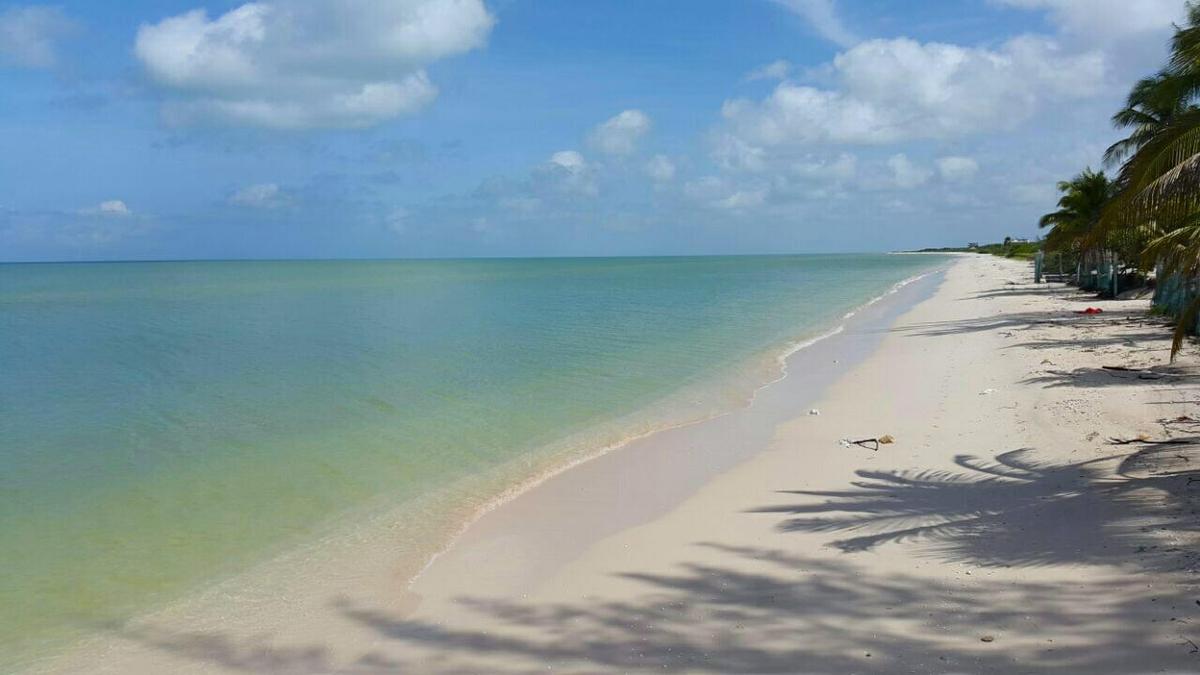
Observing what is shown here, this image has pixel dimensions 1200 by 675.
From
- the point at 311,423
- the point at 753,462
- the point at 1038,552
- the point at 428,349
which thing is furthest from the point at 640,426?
the point at 428,349

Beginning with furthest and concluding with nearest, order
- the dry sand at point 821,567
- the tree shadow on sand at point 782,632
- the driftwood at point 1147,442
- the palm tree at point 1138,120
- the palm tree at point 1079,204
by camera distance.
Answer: the palm tree at point 1079,204, the palm tree at point 1138,120, the driftwood at point 1147,442, the dry sand at point 821,567, the tree shadow on sand at point 782,632

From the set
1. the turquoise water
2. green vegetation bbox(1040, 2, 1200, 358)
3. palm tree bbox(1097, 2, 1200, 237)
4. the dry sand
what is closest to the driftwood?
the dry sand

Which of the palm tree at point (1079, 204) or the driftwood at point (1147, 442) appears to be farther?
the palm tree at point (1079, 204)

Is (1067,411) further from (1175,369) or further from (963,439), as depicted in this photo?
(1175,369)

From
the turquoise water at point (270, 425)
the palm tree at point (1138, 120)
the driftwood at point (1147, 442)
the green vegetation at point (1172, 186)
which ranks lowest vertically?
the turquoise water at point (270, 425)

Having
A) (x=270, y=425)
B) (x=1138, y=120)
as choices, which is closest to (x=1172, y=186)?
(x=270, y=425)

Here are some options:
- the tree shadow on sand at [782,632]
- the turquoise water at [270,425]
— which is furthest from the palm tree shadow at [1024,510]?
the turquoise water at [270,425]

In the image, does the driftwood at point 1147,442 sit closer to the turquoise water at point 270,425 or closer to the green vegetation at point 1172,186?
the green vegetation at point 1172,186
